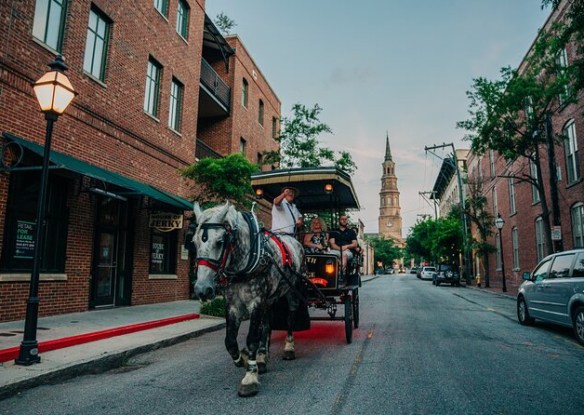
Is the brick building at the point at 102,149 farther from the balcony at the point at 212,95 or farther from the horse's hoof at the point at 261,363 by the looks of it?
the horse's hoof at the point at 261,363

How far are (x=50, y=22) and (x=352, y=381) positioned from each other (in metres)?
10.4

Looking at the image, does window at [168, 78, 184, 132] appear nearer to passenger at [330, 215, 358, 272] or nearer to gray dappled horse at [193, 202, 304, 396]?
passenger at [330, 215, 358, 272]

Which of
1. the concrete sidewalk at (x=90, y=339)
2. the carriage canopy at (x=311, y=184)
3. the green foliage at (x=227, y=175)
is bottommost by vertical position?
the concrete sidewalk at (x=90, y=339)

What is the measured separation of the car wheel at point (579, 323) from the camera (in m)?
7.36

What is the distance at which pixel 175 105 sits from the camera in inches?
625

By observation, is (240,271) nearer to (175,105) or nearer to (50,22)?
(50,22)

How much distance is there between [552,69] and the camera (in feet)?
51.1

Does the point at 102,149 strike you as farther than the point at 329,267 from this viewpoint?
Yes

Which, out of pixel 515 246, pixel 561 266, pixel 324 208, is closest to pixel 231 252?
pixel 324 208

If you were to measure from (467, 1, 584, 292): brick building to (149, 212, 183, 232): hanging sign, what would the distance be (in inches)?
521

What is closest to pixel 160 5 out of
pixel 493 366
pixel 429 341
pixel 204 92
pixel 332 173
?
pixel 204 92

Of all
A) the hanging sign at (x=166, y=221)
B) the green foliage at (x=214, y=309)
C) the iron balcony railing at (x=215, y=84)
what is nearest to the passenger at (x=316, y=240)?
the green foliage at (x=214, y=309)

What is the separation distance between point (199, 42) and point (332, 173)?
1242 centimetres

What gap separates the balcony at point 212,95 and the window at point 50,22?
7679 mm
